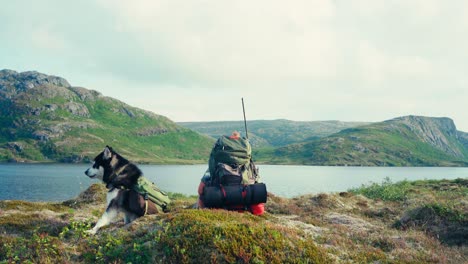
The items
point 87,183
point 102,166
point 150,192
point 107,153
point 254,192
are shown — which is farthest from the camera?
point 87,183

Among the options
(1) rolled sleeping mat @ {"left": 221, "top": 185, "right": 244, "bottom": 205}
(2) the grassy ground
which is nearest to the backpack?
(2) the grassy ground

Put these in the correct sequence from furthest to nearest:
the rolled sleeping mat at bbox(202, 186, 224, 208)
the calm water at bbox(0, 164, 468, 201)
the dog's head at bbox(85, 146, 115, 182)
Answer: the calm water at bbox(0, 164, 468, 201) → the dog's head at bbox(85, 146, 115, 182) → the rolled sleeping mat at bbox(202, 186, 224, 208)

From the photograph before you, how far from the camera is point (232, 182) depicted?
41.2 ft

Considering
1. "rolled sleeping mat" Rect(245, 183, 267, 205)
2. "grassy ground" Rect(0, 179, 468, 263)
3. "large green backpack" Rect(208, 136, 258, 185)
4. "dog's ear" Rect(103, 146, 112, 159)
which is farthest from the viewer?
"dog's ear" Rect(103, 146, 112, 159)

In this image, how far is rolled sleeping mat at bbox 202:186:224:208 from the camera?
1229 centimetres

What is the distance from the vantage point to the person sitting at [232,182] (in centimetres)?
1237

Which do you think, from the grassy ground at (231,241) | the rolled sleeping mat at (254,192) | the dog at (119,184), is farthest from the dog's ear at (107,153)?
the rolled sleeping mat at (254,192)

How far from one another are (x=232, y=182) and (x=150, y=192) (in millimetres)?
3564

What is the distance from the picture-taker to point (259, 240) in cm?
859

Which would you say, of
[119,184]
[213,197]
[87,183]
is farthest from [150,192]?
[87,183]

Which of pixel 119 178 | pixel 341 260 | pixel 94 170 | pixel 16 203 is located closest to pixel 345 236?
pixel 341 260

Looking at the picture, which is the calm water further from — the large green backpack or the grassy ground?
the large green backpack

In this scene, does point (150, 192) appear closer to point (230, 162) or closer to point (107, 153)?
point (107, 153)

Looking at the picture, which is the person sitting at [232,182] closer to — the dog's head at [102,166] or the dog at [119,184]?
the dog at [119,184]
